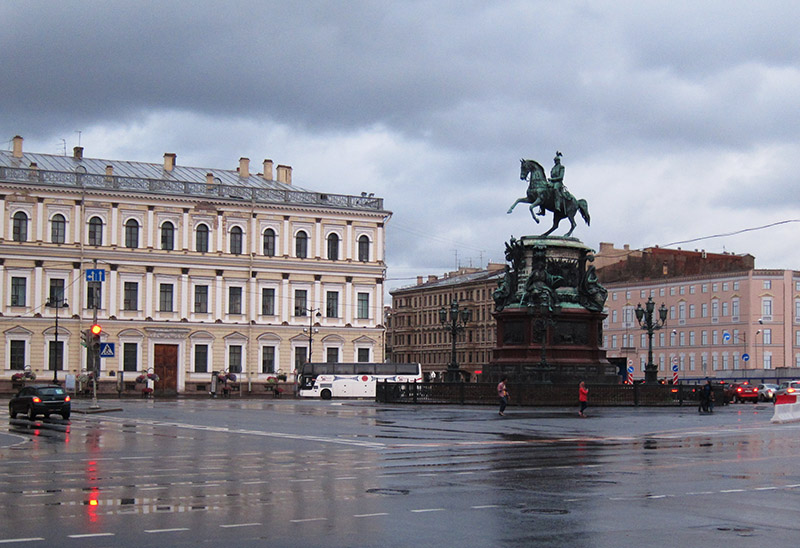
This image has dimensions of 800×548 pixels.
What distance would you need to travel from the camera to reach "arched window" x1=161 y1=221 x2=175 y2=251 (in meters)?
88.7

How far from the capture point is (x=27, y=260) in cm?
8412

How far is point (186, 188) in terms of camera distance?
295ft

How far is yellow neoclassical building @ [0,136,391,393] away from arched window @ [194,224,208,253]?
3.9 inches

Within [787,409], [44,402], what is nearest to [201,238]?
[44,402]

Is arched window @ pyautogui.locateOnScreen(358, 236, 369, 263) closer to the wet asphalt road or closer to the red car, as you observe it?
the red car

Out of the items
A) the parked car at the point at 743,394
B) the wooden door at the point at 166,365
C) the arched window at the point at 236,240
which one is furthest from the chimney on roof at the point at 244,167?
the parked car at the point at 743,394

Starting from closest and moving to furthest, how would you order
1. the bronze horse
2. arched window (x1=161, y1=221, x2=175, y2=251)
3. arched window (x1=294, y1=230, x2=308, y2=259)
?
the bronze horse, arched window (x1=161, y1=221, x2=175, y2=251), arched window (x1=294, y1=230, x2=308, y2=259)

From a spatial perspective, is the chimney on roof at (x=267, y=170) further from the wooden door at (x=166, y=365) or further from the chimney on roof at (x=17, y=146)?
the chimney on roof at (x=17, y=146)

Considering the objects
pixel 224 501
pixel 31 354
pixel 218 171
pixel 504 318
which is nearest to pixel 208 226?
pixel 218 171

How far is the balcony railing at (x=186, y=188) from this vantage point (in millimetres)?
84375

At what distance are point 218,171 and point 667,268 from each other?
194 ft

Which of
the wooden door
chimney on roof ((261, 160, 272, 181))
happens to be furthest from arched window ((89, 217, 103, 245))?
chimney on roof ((261, 160, 272, 181))

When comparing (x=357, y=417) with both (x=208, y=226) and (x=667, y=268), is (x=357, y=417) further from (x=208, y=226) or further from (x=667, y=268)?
(x=667, y=268)

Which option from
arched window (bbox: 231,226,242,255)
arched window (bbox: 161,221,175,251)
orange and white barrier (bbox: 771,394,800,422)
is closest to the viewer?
orange and white barrier (bbox: 771,394,800,422)
